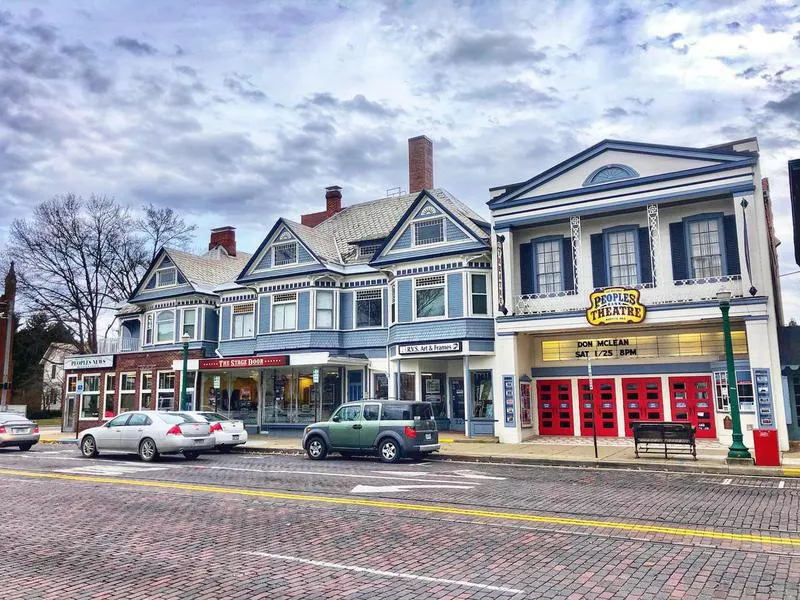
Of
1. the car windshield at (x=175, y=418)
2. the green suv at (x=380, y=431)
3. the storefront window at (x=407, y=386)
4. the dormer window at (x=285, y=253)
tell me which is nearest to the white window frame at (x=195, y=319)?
the dormer window at (x=285, y=253)

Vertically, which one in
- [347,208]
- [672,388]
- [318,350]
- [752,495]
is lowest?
[752,495]

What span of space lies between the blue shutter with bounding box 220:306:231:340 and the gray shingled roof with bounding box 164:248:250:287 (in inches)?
75.1

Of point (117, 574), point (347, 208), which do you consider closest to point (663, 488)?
point (117, 574)

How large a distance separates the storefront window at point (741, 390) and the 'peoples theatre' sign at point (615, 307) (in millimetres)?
3450

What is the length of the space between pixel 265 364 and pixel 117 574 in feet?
70.6

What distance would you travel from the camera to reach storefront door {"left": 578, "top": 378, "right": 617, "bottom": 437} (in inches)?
960

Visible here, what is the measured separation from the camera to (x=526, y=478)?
15.1 meters

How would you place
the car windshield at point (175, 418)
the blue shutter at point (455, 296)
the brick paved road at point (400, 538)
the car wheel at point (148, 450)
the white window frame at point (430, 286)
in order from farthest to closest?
the white window frame at point (430, 286), the blue shutter at point (455, 296), the car windshield at point (175, 418), the car wheel at point (148, 450), the brick paved road at point (400, 538)

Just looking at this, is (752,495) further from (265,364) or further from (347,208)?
(347,208)

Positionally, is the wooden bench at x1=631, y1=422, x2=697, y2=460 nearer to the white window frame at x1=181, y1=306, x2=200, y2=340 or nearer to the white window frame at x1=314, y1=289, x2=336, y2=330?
the white window frame at x1=314, y1=289, x2=336, y2=330

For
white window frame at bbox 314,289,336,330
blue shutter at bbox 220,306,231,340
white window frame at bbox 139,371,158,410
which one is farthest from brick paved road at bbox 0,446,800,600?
white window frame at bbox 139,371,158,410

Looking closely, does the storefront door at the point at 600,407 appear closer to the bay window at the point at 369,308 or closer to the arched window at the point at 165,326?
the bay window at the point at 369,308

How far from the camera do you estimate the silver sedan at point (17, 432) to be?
960 inches

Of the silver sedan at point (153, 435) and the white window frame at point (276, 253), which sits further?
the white window frame at point (276, 253)
